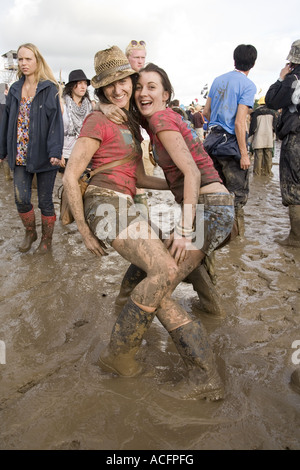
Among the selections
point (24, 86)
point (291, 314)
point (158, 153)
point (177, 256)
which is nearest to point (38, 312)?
point (177, 256)

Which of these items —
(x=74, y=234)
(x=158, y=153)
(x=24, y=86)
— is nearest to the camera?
(x=158, y=153)

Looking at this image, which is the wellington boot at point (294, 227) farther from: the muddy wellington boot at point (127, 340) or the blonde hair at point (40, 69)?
the blonde hair at point (40, 69)

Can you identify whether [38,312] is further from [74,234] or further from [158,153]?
[74,234]

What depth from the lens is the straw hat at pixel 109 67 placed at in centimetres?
243

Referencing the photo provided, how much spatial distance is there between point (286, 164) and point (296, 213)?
60cm

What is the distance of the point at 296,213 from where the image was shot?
178 inches

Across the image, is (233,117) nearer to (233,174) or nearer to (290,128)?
(233,174)

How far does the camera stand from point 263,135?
9914 mm

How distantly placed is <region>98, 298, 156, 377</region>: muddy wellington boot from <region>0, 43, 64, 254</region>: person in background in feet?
8.22

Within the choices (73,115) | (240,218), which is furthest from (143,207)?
(73,115)

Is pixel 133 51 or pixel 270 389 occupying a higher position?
pixel 133 51

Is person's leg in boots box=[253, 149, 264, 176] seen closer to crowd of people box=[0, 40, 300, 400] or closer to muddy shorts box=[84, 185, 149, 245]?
crowd of people box=[0, 40, 300, 400]

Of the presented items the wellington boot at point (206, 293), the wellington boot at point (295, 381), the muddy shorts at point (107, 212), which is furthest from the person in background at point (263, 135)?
the wellington boot at point (295, 381)

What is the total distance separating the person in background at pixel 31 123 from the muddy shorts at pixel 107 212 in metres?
1.88
